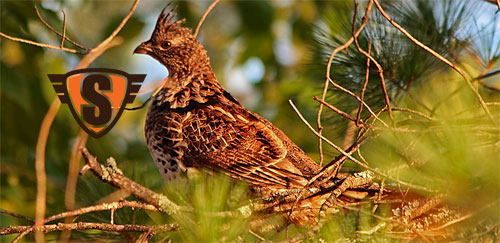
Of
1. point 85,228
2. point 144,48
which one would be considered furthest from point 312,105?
point 85,228

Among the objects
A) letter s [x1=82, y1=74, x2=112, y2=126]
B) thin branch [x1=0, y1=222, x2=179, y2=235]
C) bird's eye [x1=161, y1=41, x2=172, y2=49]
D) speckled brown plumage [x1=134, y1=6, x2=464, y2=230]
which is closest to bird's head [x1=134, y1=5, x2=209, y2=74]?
bird's eye [x1=161, y1=41, x2=172, y2=49]

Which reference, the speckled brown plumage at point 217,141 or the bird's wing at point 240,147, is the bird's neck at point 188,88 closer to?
the speckled brown plumage at point 217,141

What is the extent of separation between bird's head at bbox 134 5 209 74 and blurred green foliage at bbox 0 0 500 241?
77 cm

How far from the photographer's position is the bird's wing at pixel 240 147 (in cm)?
360

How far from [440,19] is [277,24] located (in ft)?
12.9

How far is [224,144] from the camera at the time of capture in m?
3.74

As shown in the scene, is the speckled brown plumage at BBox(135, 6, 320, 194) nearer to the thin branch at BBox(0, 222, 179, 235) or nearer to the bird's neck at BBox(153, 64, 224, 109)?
the bird's neck at BBox(153, 64, 224, 109)

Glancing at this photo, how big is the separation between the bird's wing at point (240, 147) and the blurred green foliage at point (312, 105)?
0.51 feet

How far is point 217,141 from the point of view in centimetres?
375

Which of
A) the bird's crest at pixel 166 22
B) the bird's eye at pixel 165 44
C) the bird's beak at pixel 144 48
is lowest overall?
the bird's beak at pixel 144 48

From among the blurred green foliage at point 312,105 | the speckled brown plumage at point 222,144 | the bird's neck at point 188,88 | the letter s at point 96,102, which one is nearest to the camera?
the blurred green foliage at point 312,105

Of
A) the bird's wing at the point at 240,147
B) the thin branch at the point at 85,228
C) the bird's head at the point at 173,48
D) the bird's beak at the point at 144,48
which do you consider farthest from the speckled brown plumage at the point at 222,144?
the thin branch at the point at 85,228

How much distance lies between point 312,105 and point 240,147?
104cm

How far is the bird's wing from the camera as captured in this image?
3596mm
